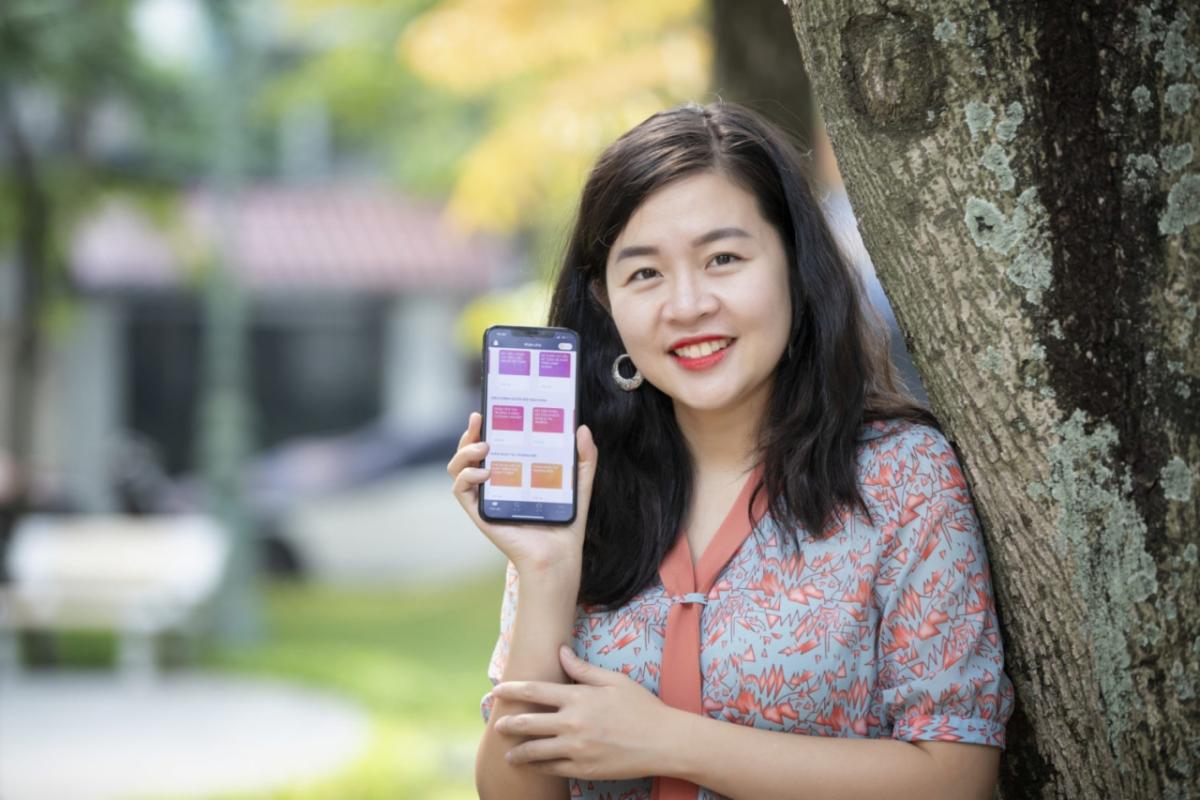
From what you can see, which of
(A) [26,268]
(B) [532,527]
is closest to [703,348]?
(B) [532,527]

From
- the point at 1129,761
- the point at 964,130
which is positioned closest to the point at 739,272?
the point at 964,130

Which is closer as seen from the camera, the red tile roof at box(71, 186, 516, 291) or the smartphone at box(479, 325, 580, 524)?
the smartphone at box(479, 325, 580, 524)

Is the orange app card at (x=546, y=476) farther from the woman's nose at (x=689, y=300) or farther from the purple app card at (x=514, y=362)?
the woman's nose at (x=689, y=300)

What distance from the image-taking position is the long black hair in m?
2.40

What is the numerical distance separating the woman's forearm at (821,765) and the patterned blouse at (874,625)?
0.04 m

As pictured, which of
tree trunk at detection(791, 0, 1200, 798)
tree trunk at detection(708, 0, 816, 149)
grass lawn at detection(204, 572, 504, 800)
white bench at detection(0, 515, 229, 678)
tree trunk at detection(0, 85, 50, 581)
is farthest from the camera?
tree trunk at detection(0, 85, 50, 581)

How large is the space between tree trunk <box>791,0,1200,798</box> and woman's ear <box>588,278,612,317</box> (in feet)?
2.19

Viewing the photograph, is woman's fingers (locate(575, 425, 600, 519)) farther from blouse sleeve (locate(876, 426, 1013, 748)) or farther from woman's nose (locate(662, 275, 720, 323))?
blouse sleeve (locate(876, 426, 1013, 748))

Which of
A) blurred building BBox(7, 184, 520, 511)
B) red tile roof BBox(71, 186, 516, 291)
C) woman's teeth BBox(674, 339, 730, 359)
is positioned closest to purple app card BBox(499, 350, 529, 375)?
woman's teeth BBox(674, 339, 730, 359)

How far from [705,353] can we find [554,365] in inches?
12.5

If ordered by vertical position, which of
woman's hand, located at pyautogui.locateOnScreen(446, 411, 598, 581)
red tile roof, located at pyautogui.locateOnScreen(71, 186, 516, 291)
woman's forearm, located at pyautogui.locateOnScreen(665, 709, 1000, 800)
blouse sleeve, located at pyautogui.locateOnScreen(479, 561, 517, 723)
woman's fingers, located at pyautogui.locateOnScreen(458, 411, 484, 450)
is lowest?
woman's forearm, located at pyautogui.locateOnScreen(665, 709, 1000, 800)

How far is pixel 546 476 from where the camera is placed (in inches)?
98.3

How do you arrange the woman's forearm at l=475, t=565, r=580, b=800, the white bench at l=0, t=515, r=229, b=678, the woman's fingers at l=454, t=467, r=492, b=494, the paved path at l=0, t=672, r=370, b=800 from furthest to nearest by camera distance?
the white bench at l=0, t=515, r=229, b=678 → the paved path at l=0, t=672, r=370, b=800 → the woman's fingers at l=454, t=467, r=492, b=494 → the woman's forearm at l=475, t=565, r=580, b=800

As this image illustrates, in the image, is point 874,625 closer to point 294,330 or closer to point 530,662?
point 530,662
